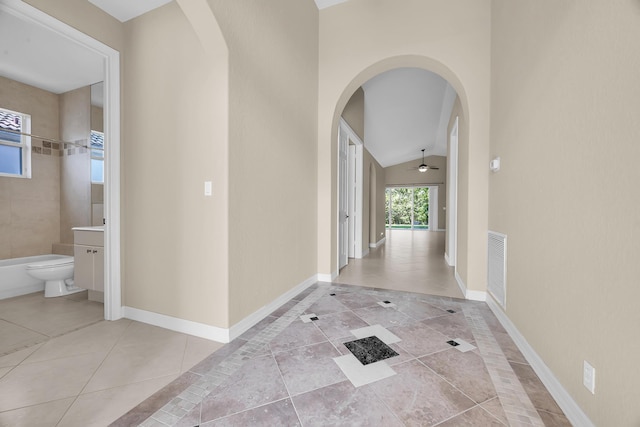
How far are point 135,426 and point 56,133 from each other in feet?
15.6

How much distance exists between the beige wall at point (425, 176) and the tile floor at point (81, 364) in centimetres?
1216

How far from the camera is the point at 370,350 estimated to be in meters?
1.83

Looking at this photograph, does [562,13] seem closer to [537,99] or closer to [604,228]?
[537,99]

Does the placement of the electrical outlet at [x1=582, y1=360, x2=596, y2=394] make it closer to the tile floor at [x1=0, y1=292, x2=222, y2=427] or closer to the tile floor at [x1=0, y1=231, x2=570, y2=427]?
the tile floor at [x1=0, y1=231, x2=570, y2=427]

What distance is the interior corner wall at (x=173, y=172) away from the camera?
1.94m

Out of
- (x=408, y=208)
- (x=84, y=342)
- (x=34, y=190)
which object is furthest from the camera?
(x=408, y=208)

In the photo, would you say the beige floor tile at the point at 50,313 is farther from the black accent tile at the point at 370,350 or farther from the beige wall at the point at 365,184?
the beige wall at the point at 365,184

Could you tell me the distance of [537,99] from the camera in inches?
65.4

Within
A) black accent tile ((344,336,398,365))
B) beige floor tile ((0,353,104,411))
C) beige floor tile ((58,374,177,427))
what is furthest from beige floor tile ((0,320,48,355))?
black accent tile ((344,336,398,365))

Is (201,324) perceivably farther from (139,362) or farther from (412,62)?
(412,62)

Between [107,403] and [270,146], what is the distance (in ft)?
6.78

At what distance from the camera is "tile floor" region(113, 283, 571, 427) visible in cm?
122

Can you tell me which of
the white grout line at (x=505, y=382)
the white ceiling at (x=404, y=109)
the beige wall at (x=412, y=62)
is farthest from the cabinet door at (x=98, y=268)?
the white ceiling at (x=404, y=109)

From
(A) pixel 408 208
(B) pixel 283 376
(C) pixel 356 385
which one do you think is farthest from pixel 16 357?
(A) pixel 408 208
